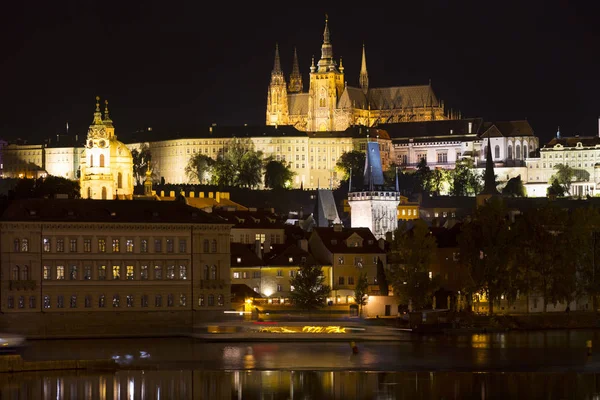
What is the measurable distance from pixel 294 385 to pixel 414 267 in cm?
3022

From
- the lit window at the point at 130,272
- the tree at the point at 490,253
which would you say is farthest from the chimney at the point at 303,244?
the lit window at the point at 130,272

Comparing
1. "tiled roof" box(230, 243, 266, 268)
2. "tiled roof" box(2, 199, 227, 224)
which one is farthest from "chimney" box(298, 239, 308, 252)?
"tiled roof" box(2, 199, 227, 224)

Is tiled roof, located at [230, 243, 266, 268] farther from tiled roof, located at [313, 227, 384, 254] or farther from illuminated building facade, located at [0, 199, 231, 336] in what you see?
illuminated building facade, located at [0, 199, 231, 336]

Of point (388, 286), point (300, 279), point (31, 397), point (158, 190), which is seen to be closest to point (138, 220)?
point (300, 279)

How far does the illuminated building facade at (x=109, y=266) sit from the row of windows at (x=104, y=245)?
5cm

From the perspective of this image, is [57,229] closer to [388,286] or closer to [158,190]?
[388,286]

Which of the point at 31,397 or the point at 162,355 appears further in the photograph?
the point at 162,355

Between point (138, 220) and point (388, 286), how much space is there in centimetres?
1771

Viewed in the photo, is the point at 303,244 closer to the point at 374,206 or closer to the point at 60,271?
the point at 60,271

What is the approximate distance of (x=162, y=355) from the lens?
7344 cm

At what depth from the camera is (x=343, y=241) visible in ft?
326

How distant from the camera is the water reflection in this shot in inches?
2437

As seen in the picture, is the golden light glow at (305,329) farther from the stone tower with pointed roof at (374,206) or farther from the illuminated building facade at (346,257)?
the stone tower with pointed roof at (374,206)

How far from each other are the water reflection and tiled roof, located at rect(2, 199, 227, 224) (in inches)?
655
